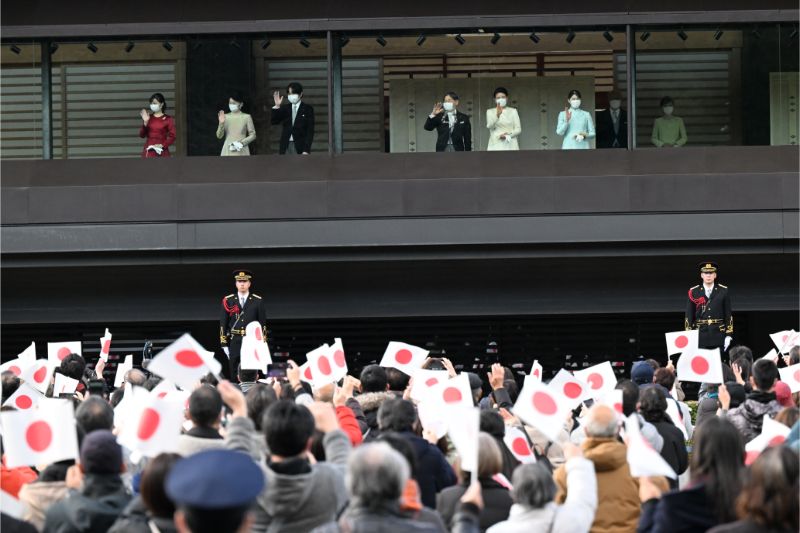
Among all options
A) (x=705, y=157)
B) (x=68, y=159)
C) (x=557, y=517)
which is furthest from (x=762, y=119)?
(x=557, y=517)

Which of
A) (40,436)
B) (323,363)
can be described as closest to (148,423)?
(40,436)

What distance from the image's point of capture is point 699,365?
11.2 metres

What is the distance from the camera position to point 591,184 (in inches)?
784

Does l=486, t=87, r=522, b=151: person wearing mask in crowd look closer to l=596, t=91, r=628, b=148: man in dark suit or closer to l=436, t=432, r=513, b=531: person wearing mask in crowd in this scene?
l=596, t=91, r=628, b=148: man in dark suit

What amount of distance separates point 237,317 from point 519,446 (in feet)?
36.9

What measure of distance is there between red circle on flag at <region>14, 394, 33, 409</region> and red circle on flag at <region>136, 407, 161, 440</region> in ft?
12.0

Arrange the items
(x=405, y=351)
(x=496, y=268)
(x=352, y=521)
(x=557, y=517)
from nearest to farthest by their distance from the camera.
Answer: (x=352, y=521) → (x=557, y=517) → (x=405, y=351) → (x=496, y=268)

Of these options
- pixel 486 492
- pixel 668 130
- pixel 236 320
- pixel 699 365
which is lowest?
pixel 486 492

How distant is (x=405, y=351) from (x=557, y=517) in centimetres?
610

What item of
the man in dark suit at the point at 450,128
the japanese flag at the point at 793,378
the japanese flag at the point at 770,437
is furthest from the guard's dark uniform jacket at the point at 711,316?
the japanese flag at the point at 770,437

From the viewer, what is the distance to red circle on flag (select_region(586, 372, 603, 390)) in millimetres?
11000

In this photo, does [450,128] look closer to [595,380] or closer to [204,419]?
[595,380]

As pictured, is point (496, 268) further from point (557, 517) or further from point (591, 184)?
point (557, 517)

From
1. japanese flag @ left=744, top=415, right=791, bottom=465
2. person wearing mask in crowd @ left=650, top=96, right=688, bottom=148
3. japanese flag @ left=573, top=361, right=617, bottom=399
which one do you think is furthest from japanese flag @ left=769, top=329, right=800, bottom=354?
japanese flag @ left=744, top=415, right=791, bottom=465
